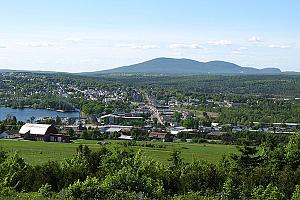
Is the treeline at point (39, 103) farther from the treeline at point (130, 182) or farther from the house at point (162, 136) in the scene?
the treeline at point (130, 182)

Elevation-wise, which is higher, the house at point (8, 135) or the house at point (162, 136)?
the house at point (8, 135)

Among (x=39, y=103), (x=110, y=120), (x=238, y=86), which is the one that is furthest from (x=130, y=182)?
(x=238, y=86)

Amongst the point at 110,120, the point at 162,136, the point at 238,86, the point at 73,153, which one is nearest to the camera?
the point at 73,153

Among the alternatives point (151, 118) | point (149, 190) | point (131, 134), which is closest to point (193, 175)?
point (149, 190)

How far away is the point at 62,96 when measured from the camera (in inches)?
5266

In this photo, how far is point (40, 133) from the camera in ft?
188

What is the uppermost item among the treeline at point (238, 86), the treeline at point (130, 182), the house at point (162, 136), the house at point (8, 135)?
the treeline at point (130, 182)

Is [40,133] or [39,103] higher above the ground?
[40,133]

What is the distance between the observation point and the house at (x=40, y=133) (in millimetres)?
56150

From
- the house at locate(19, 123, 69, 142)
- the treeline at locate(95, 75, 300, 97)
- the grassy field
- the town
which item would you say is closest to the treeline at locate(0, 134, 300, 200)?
the grassy field

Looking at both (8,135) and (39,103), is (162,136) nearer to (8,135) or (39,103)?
(8,135)

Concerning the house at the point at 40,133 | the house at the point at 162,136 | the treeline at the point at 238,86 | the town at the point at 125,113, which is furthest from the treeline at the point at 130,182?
the treeline at the point at 238,86

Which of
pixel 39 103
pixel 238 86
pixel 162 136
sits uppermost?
pixel 238 86

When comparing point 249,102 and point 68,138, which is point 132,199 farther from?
point 249,102
